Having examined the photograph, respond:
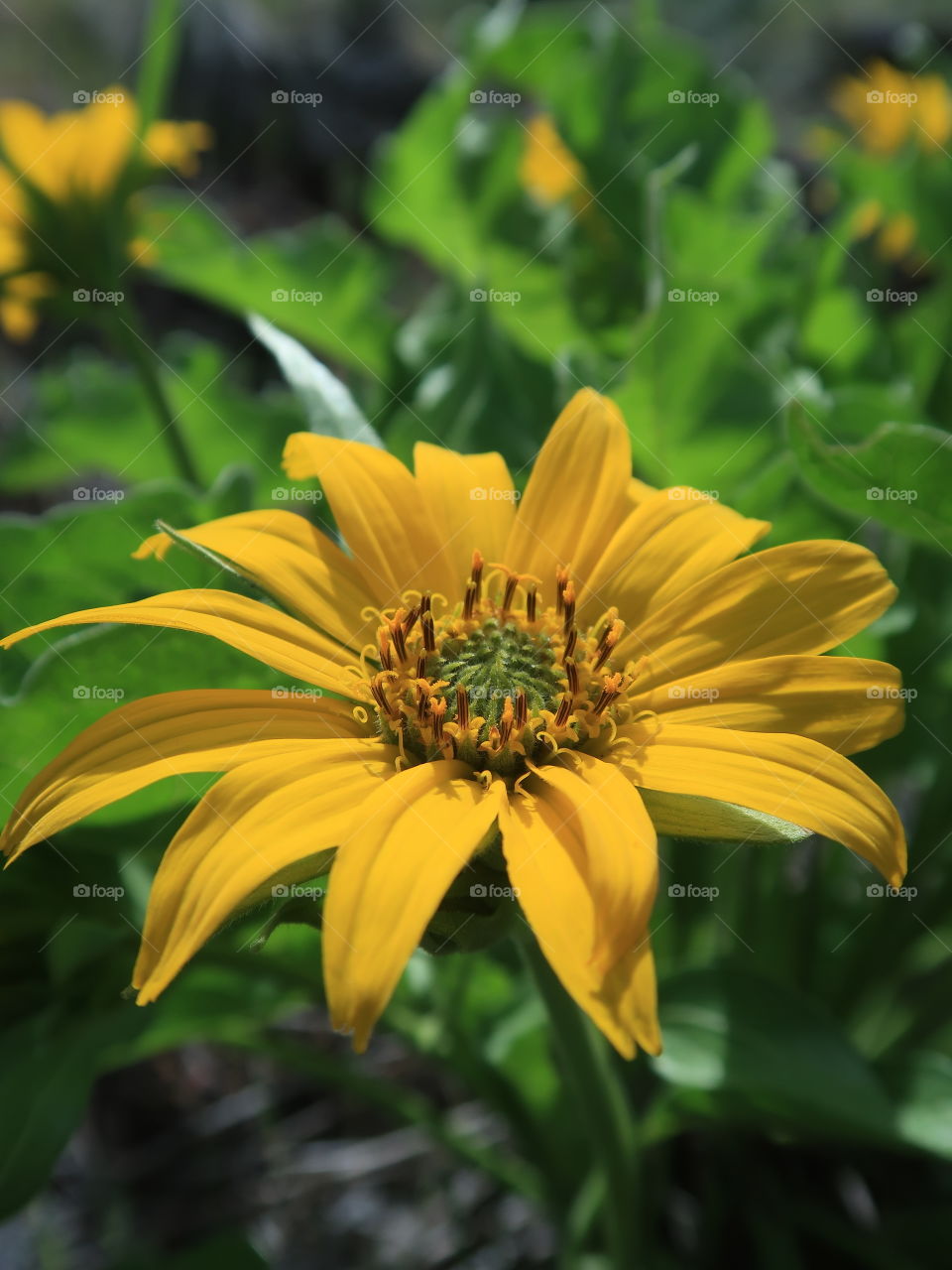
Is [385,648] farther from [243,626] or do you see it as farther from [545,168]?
[545,168]

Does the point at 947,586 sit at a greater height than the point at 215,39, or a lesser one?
lesser

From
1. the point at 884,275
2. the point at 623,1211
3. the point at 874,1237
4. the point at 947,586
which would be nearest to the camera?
the point at 623,1211

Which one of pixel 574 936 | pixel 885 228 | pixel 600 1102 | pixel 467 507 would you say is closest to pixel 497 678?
pixel 467 507

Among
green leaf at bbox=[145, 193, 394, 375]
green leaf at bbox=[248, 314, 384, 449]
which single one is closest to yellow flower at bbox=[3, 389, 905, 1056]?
green leaf at bbox=[248, 314, 384, 449]

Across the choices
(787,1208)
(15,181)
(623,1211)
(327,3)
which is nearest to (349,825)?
(623,1211)

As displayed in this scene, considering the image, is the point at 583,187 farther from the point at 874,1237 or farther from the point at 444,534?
the point at 874,1237

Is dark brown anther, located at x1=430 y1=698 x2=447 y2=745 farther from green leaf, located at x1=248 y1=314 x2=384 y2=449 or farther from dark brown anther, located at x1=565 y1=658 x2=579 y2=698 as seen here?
green leaf, located at x1=248 y1=314 x2=384 y2=449
